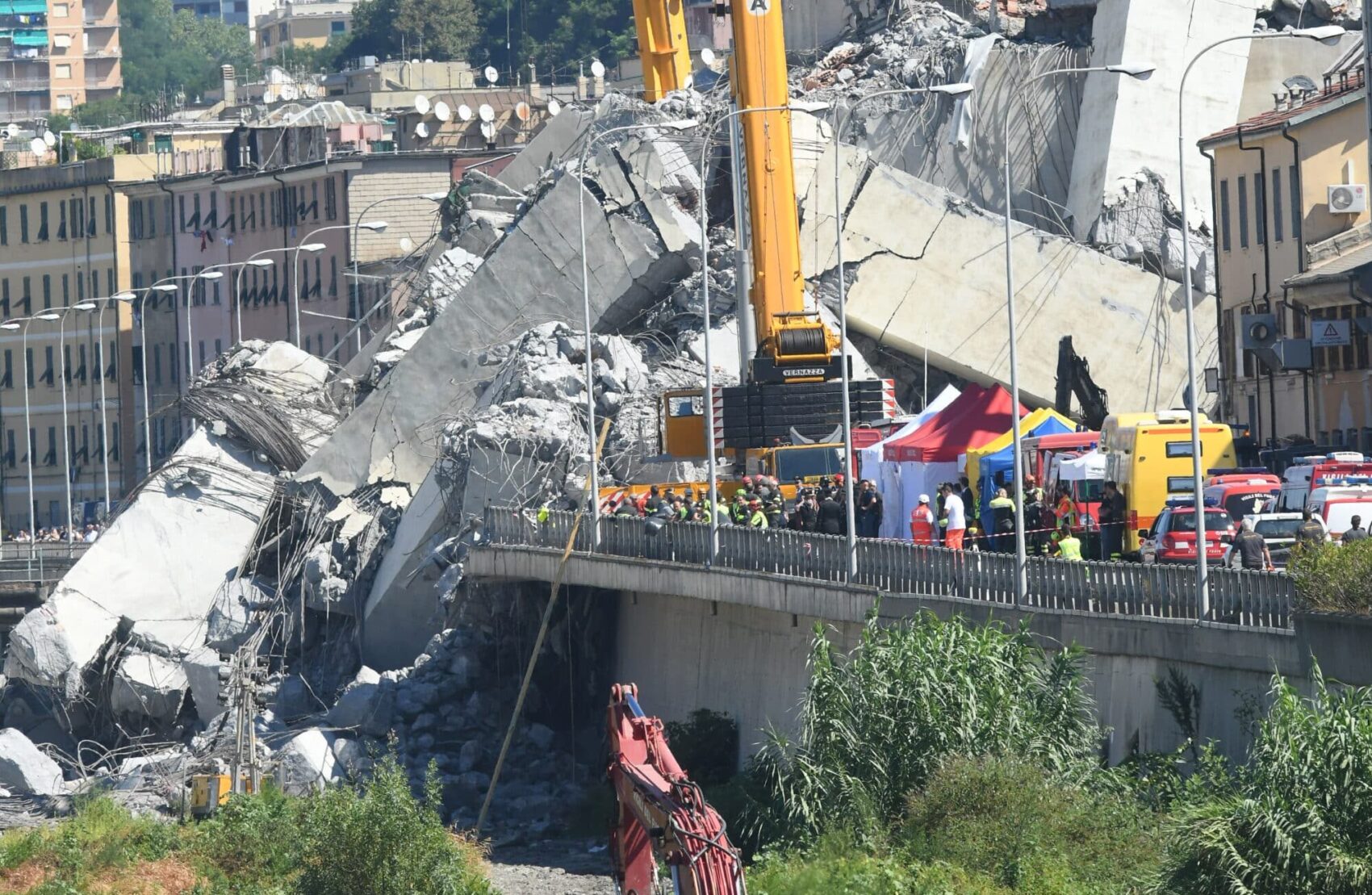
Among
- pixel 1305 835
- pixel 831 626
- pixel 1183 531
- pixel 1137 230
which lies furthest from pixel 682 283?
pixel 1305 835

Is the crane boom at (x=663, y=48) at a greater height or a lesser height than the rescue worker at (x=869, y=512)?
greater

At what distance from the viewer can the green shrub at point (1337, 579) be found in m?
31.7

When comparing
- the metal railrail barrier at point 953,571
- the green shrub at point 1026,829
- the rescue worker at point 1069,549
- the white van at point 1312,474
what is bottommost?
the green shrub at point 1026,829

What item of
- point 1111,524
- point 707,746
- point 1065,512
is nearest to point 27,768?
point 707,746

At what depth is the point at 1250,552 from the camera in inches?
1439

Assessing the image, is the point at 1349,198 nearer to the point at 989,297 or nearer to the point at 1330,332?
the point at 1330,332

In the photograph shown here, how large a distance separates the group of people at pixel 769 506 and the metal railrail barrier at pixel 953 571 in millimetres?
550

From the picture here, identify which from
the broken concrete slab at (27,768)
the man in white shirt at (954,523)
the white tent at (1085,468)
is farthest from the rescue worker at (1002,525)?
the broken concrete slab at (27,768)

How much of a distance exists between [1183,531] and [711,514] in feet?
36.9

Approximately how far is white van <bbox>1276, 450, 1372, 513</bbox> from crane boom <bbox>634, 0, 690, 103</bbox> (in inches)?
1488

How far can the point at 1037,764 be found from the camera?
36.8 meters

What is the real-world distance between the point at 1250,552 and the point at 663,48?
4408 cm

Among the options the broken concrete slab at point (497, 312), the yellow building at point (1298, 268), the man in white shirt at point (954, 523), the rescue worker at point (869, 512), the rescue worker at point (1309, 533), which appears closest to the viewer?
the rescue worker at point (1309, 533)

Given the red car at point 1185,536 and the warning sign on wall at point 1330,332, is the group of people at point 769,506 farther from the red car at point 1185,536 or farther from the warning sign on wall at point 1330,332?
the warning sign on wall at point 1330,332
